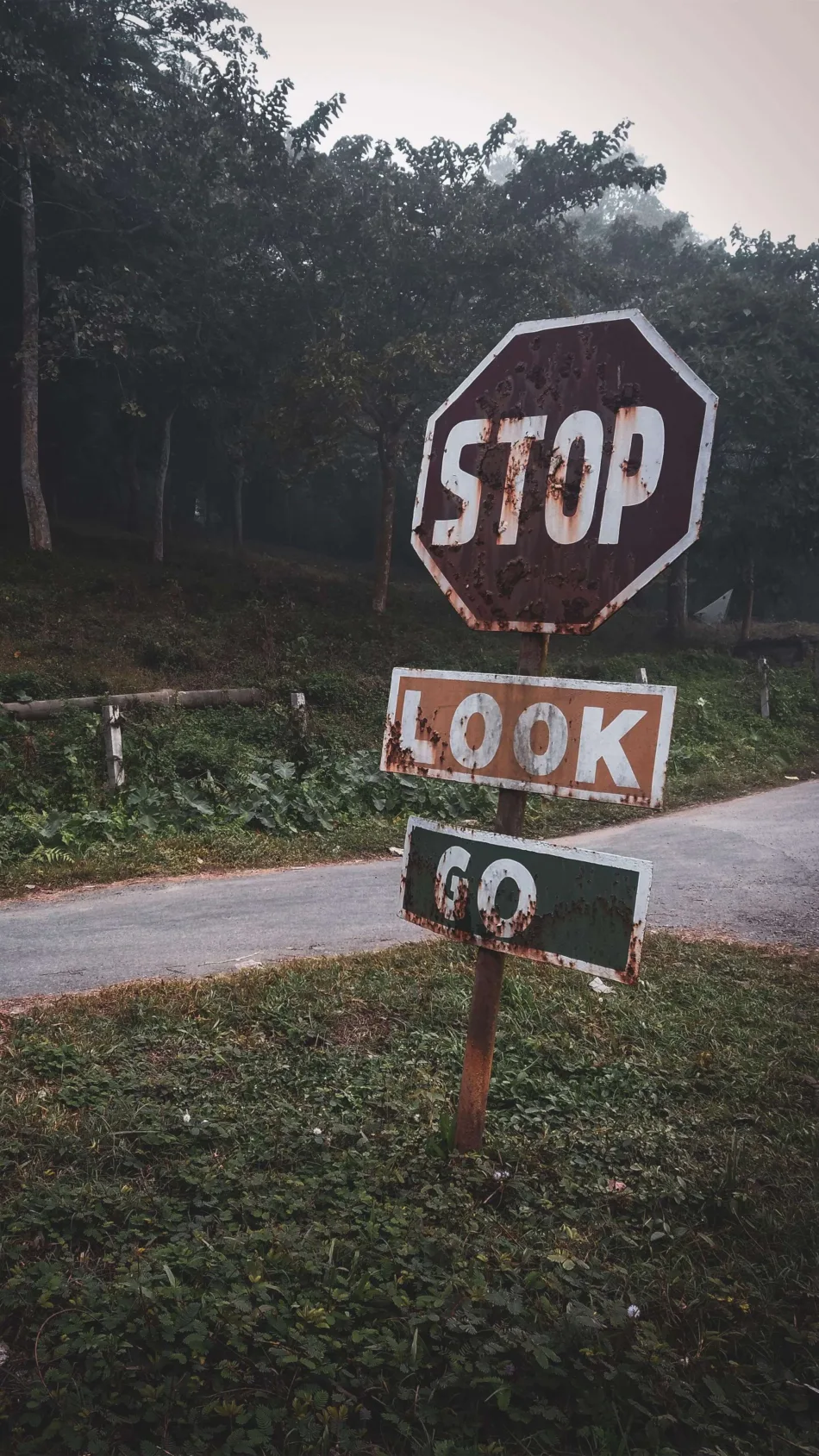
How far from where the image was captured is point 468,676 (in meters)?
3.20

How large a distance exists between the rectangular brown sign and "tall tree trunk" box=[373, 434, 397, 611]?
62.7 feet

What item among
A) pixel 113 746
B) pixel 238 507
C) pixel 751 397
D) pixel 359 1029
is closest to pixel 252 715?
pixel 113 746

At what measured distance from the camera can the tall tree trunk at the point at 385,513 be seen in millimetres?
21625

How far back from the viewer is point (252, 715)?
13.1m

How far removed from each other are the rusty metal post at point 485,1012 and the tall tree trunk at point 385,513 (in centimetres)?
1923

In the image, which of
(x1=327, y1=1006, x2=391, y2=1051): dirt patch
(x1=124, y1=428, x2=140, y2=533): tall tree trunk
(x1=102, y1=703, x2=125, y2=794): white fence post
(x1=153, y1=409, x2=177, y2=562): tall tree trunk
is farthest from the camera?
(x1=124, y1=428, x2=140, y2=533): tall tree trunk

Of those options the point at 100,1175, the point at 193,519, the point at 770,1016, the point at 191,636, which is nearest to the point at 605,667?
the point at 191,636

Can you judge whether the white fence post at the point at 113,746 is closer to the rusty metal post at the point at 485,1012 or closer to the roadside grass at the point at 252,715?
the roadside grass at the point at 252,715

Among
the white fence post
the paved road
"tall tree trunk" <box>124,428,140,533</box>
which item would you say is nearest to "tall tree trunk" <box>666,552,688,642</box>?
the paved road

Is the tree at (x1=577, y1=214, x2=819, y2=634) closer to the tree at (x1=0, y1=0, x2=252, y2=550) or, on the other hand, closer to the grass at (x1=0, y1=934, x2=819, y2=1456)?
the tree at (x1=0, y1=0, x2=252, y2=550)

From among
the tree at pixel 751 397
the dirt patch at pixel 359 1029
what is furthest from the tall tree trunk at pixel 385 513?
the dirt patch at pixel 359 1029

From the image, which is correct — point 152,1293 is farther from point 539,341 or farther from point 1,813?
point 1,813

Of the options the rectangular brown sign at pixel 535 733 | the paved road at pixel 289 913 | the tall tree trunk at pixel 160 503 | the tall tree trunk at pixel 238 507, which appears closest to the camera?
the rectangular brown sign at pixel 535 733

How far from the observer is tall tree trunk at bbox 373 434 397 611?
21.6 meters
